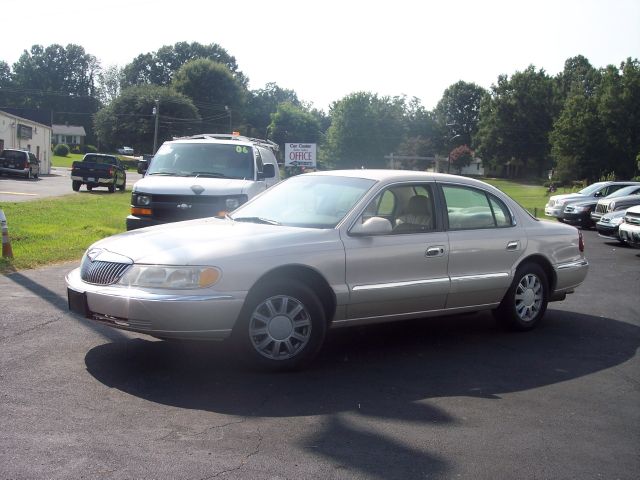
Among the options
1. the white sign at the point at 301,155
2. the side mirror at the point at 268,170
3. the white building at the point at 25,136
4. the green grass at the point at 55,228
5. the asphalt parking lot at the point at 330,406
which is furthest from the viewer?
the white building at the point at 25,136

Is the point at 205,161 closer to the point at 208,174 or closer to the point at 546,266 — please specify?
the point at 208,174

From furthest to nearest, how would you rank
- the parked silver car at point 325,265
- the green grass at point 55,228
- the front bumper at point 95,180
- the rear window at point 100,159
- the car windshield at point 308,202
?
the rear window at point 100,159 < the front bumper at point 95,180 < the green grass at point 55,228 < the car windshield at point 308,202 < the parked silver car at point 325,265

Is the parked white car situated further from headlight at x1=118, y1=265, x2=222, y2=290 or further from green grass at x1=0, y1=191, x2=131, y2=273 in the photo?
headlight at x1=118, y1=265, x2=222, y2=290

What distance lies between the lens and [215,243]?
20.0ft

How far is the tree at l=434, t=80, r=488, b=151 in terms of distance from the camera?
4726 inches

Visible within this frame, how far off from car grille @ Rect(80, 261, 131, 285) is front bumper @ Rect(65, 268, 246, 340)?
10 centimetres

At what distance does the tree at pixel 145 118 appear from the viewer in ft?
309

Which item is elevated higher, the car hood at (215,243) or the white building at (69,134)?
the white building at (69,134)

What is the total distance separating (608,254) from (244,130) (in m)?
99.3

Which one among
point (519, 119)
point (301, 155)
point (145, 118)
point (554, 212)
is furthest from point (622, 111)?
point (145, 118)

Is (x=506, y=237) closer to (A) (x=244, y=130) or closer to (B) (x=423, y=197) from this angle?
(B) (x=423, y=197)

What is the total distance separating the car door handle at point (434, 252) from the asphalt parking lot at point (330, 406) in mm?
892

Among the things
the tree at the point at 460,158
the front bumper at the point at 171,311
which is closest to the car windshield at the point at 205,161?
the front bumper at the point at 171,311

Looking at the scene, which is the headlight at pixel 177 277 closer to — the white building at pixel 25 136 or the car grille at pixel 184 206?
the car grille at pixel 184 206
